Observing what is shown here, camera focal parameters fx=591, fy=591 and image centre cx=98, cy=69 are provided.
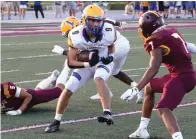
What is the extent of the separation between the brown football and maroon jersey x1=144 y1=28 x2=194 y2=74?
4.14 feet

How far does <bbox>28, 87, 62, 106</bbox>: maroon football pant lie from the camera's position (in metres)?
7.67

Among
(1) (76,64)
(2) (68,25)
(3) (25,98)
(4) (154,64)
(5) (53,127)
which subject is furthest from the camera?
(2) (68,25)

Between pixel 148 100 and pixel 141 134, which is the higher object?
pixel 148 100

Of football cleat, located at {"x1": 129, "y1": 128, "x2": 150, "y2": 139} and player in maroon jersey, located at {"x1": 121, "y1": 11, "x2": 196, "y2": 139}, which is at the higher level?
player in maroon jersey, located at {"x1": 121, "y1": 11, "x2": 196, "y2": 139}

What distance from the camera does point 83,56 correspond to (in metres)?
6.99

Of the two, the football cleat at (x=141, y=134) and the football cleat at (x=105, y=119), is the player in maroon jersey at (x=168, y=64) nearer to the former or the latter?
the football cleat at (x=141, y=134)

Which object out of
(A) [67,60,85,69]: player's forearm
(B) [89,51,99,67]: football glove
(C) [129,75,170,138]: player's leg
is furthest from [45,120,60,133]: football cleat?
(C) [129,75,170,138]: player's leg

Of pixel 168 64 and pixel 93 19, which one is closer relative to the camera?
pixel 168 64

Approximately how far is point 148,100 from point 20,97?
2.06 m

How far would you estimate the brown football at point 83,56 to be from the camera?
695cm

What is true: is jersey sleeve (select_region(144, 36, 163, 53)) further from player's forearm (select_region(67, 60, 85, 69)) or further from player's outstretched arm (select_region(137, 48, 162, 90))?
player's forearm (select_region(67, 60, 85, 69))

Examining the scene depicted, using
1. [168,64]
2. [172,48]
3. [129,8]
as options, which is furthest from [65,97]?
[129,8]

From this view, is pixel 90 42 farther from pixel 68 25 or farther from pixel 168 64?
pixel 168 64

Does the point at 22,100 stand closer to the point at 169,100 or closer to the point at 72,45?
the point at 72,45
